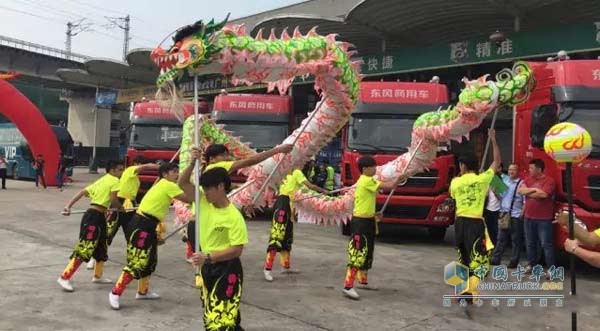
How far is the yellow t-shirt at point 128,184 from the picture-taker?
21.9ft

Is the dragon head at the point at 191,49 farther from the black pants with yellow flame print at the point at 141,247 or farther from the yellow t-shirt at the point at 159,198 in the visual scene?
the black pants with yellow flame print at the point at 141,247

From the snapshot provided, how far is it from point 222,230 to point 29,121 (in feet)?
57.6

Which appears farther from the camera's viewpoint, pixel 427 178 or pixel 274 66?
pixel 427 178

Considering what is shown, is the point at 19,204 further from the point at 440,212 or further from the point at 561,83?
the point at 561,83

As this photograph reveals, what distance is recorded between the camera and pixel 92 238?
600 centimetres

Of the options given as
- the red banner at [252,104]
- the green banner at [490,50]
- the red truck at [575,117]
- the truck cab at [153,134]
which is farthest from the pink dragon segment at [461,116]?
the truck cab at [153,134]

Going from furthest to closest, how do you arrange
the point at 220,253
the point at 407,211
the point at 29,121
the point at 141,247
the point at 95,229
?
the point at 29,121
the point at 407,211
the point at 95,229
the point at 141,247
the point at 220,253

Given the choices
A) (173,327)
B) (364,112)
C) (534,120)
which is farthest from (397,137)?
(173,327)

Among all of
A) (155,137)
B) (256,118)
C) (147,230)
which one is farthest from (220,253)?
(155,137)

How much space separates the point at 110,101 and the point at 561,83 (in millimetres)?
25251

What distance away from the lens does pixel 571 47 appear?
11.8m

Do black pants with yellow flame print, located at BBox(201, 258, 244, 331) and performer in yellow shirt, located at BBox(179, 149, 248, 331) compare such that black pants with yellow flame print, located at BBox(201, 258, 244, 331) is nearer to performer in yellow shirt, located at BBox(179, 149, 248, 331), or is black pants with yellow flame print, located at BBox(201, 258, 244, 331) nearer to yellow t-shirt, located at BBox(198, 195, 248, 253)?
performer in yellow shirt, located at BBox(179, 149, 248, 331)

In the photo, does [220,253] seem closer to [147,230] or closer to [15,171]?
[147,230]

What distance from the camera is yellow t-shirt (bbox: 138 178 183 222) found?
541 centimetres
